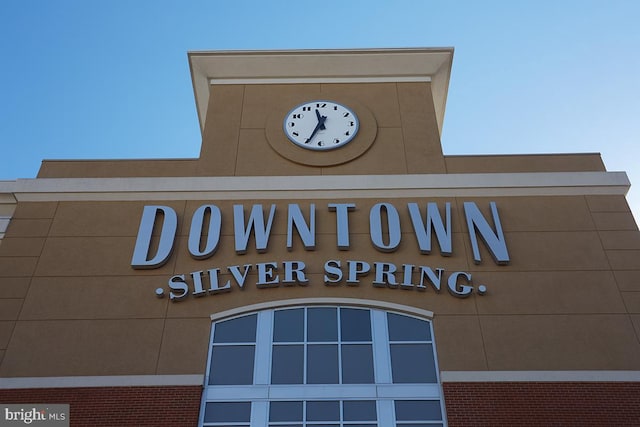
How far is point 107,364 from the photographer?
46.3 feet

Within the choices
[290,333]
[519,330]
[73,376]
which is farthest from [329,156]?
[73,376]

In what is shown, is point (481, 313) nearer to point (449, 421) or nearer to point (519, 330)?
point (519, 330)

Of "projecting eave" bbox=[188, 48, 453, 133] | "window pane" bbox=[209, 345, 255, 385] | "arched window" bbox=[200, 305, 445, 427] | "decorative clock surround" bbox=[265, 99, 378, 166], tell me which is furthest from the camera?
"projecting eave" bbox=[188, 48, 453, 133]

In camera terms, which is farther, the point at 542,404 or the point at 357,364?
the point at 357,364

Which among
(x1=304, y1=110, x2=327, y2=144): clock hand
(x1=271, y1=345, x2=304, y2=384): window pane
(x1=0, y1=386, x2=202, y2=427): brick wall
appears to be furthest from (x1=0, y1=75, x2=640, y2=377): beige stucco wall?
(x1=271, y1=345, x2=304, y2=384): window pane

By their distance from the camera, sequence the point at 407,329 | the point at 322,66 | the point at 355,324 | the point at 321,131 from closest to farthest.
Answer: the point at 407,329 → the point at 355,324 → the point at 321,131 → the point at 322,66

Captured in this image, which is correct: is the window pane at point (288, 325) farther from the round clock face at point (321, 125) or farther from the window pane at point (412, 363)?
the round clock face at point (321, 125)

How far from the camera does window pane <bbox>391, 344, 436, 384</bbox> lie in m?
14.1

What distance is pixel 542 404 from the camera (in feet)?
43.9

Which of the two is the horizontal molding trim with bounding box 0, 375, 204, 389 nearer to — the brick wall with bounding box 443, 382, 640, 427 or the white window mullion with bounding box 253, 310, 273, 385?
the white window mullion with bounding box 253, 310, 273, 385

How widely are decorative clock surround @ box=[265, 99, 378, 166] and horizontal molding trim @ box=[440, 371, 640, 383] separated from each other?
23.1ft

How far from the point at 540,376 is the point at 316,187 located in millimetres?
7368

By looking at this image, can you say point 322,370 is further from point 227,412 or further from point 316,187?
point 316,187

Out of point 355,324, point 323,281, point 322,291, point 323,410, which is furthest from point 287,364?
point 323,281
